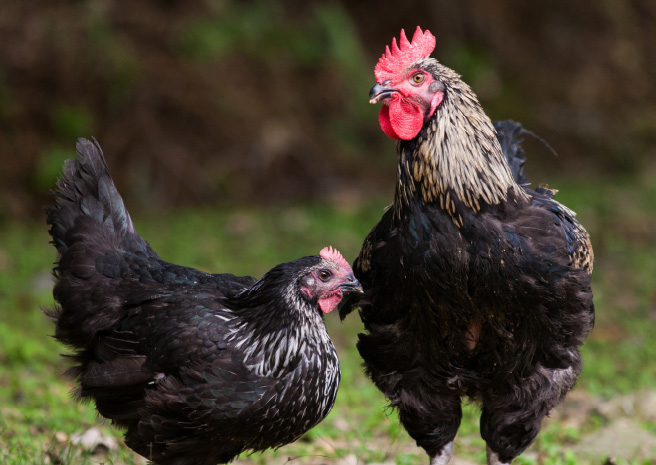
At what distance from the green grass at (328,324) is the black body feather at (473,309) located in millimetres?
647

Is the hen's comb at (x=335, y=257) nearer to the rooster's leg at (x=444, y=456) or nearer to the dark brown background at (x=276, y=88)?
the rooster's leg at (x=444, y=456)

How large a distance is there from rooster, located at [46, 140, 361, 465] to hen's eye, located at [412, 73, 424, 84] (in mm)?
1035

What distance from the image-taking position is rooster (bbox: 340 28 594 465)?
409cm

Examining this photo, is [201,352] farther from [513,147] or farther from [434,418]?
[513,147]

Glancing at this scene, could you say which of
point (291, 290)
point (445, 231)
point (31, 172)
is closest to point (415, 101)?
point (445, 231)

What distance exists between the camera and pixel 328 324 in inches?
347

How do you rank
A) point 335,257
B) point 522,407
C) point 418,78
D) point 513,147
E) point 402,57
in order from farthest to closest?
point 513,147 → point 522,407 → point 335,257 → point 402,57 → point 418,78

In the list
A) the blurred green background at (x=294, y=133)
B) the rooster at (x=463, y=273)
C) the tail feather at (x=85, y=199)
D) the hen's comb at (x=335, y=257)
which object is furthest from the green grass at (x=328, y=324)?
the hen's comb at (x=335, y=257)

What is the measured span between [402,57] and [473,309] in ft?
4.61

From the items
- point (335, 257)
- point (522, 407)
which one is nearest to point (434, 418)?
point (522, 407)

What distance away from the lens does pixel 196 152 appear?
1260 centimetres

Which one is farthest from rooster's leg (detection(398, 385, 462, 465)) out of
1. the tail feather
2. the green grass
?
the tail feather

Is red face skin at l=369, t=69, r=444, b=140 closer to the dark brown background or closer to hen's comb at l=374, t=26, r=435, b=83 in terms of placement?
hen's comb at l=374, t=26, r=435, b=83

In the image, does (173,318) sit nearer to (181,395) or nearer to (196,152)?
(181,395)
